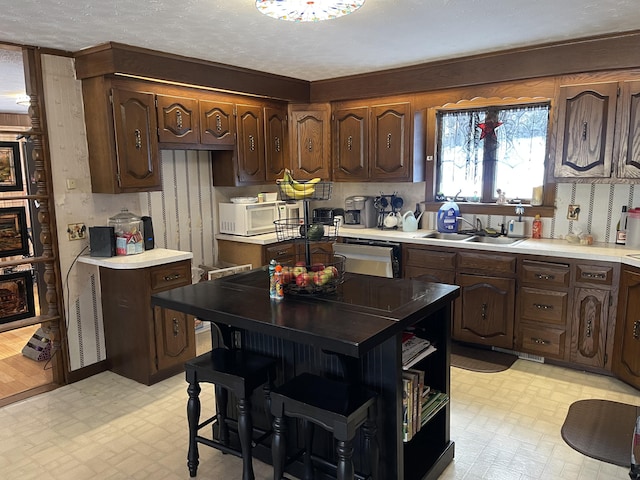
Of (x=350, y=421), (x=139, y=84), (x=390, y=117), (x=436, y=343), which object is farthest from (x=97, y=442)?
(x=390, y=117)

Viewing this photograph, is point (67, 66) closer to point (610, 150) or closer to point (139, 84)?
point (139, 84)

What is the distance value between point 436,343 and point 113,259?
90.0 inches

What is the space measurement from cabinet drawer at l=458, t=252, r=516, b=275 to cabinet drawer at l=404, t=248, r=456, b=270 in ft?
0.26

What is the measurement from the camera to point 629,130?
10.7 feet

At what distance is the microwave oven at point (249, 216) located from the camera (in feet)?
14.6

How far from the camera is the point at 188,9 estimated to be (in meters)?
2.54

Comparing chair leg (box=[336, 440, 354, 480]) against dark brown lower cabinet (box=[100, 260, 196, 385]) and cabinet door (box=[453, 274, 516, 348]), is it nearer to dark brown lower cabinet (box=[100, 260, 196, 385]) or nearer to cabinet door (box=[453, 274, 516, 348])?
Result: dark brown lower cabinet (box=[100, 260, 196, 385])

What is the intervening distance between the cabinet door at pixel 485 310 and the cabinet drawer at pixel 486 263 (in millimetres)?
63

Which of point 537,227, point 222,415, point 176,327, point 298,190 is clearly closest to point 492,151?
point 537,227

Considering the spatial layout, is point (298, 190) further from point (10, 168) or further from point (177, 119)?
point (10, 168)

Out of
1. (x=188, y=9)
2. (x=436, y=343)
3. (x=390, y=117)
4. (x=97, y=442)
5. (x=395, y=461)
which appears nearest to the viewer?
(x=395, y=461)

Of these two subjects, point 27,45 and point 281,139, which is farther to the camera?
point 281,139

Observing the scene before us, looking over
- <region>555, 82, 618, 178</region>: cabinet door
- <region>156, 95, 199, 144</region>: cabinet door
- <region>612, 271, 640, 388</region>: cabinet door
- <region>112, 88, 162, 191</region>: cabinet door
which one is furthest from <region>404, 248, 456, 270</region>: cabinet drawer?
<region>112, 88, 162, 191</region>: cabinet door

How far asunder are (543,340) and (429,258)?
1.04 metres
